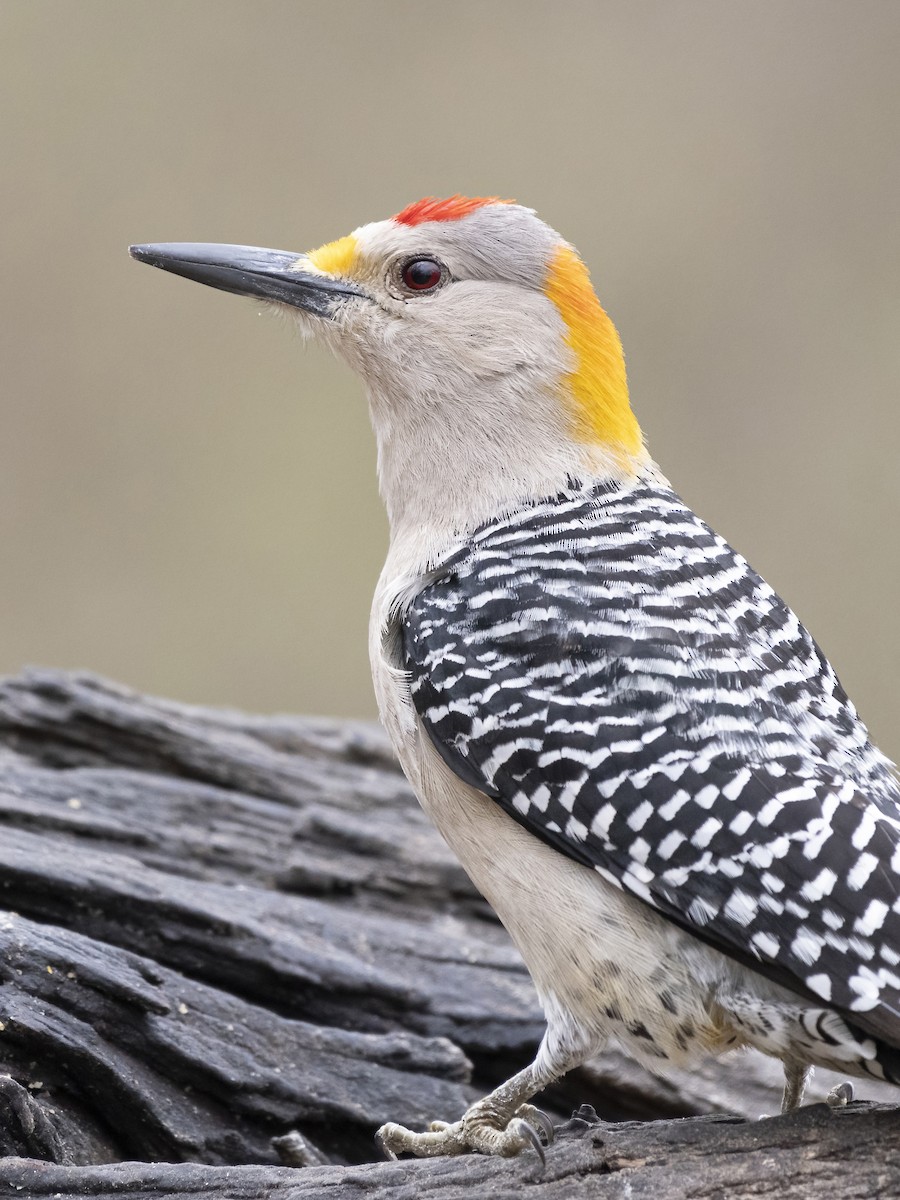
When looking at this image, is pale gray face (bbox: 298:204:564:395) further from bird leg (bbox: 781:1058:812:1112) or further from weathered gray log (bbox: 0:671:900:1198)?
bird leg (bbox: 781:1058:812:1112)

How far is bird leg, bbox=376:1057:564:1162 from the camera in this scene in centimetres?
257

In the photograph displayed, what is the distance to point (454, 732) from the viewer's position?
2.72 metres

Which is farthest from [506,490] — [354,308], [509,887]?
[509,887]

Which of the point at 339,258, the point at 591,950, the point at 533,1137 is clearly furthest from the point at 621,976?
the point at 339,258

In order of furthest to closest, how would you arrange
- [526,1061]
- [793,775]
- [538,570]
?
[526,1061] → [538,570] → [793,775]

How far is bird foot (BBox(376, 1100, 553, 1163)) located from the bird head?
4.23 feet

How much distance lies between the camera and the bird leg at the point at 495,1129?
257 centimetres

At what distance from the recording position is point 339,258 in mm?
3387

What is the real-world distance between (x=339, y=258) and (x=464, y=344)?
403 mm

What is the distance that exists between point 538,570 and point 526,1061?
1536mm

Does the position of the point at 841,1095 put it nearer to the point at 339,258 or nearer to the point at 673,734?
the point at 673,734

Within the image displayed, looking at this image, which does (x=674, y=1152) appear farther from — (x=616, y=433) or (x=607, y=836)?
(x=616, y=433)

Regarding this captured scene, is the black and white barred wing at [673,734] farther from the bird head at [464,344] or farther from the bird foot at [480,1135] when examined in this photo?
the bird foot at [480,1135]

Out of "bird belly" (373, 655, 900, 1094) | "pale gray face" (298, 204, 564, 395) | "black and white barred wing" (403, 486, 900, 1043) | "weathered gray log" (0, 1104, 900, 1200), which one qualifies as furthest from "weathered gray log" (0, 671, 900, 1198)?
"pale gray face" (298, 204, 564, 395)
